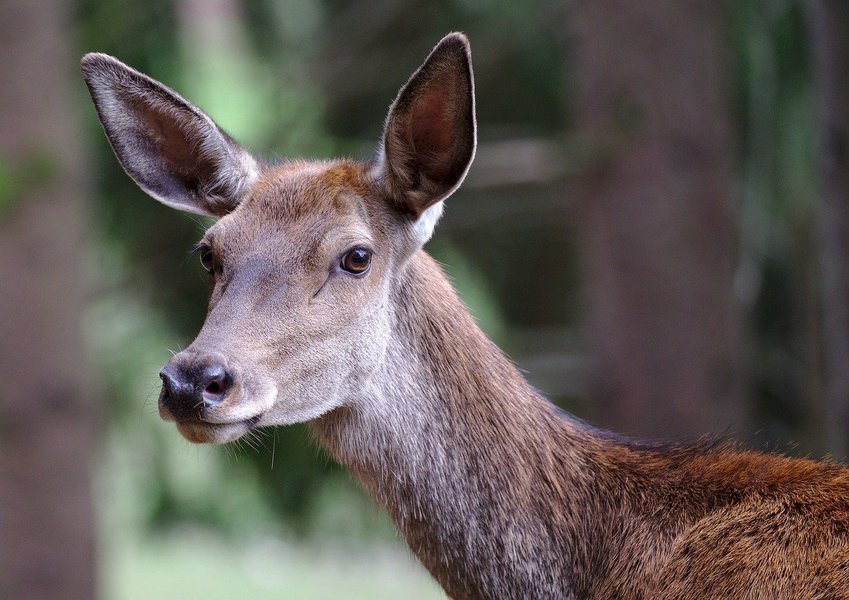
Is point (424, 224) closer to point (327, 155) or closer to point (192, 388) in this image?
point (192, 388)

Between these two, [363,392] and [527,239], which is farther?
[527,239]

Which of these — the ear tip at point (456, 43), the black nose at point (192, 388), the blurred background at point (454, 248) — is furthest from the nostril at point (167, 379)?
the blurred background at point (454, 248)

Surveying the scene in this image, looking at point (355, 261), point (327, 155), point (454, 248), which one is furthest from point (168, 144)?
point (454, 248)

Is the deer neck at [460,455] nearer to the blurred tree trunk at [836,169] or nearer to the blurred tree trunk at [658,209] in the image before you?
the blurred tree trunk at [836,169]

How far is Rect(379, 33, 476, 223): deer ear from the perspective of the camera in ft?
14.9

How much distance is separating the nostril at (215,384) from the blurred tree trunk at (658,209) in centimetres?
557

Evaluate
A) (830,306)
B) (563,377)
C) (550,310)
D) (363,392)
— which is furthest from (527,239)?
(363,392)

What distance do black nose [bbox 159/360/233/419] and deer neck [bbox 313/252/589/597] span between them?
0.74 m

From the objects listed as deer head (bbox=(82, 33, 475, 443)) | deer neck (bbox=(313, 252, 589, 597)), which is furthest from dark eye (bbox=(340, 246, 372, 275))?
deer neck (bbox=(313, 252, 589, 597))

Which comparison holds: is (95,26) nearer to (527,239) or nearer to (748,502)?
(527,239)

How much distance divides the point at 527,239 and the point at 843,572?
411 inches

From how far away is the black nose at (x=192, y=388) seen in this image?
4.18 metres

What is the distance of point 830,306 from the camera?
21.3ft

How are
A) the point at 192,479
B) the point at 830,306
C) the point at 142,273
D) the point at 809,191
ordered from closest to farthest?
the point at 830,306
the point at 809,191
the point at 142,273
the point at 192,479
